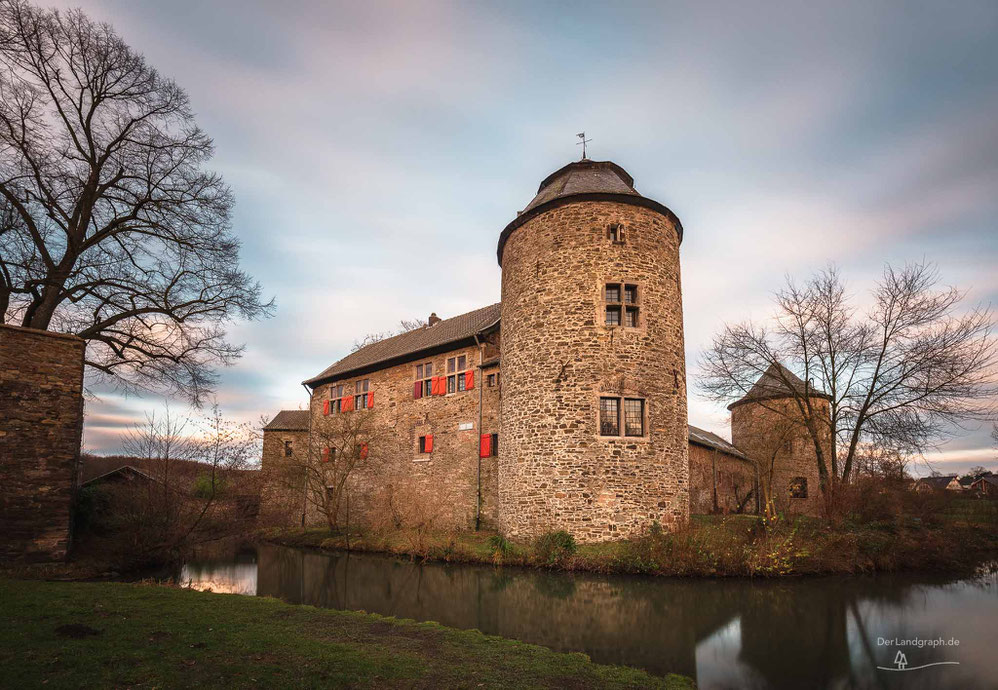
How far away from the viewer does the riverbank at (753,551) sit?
12.3m

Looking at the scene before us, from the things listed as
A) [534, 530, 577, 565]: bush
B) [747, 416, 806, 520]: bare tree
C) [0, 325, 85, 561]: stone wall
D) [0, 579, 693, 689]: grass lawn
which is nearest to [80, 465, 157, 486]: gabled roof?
[0, 325, 85, 561]: stone wall

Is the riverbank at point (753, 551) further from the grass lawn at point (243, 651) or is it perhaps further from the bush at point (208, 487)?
the grass lawn at point (243, 651)

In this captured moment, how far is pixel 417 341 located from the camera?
23.8 meters

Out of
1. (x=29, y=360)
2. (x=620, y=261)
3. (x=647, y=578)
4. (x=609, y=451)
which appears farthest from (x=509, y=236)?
(x=29, y=360)

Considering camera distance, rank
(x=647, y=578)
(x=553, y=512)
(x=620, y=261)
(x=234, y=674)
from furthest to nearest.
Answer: (x=620, y=261)
(x=553, y=512)
(x=647, y=578)
(x=234, y=674)

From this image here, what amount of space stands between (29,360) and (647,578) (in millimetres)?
12983

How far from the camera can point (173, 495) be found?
13211 millimetres

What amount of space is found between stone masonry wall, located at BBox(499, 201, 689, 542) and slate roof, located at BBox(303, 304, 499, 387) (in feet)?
14.6

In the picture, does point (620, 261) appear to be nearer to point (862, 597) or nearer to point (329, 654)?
point (862, 597)

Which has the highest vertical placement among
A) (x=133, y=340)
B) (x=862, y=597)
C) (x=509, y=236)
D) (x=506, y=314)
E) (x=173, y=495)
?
(x=509, y=236)

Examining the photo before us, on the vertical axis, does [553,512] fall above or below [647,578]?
above

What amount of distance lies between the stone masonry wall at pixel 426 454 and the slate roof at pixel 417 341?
0.54 meters

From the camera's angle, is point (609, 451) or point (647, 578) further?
point (609, 451)

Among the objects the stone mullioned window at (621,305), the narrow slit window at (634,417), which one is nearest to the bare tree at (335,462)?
the narrow slit window at (634,417)
